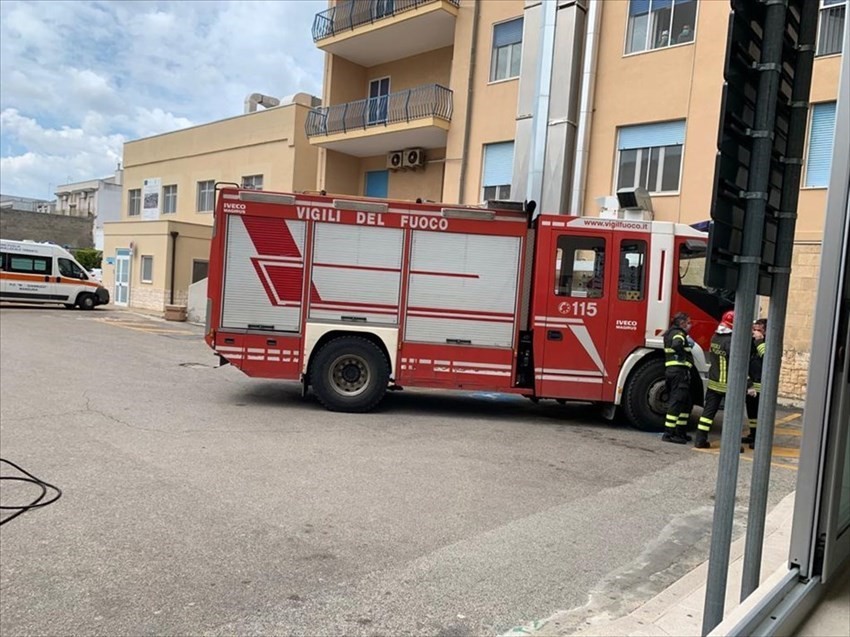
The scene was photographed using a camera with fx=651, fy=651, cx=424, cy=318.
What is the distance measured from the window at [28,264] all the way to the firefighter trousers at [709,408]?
26.0 meters

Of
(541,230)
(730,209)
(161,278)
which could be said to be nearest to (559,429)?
(541,230)

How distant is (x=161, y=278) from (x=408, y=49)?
47.9 ft

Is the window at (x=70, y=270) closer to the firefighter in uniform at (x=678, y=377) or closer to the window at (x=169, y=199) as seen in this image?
the window at (x=169, y=199)

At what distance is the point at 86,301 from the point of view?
27.2 meters

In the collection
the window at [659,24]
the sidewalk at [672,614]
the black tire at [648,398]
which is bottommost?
the sidewalk at [672,614]

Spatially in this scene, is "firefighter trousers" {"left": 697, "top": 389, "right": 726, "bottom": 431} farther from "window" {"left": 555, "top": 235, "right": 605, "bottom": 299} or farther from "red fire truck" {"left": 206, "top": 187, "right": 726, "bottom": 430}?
"window" {"left": 555, "top": 235, "right": 605, "bottom": 299}

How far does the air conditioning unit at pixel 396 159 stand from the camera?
2158 cm

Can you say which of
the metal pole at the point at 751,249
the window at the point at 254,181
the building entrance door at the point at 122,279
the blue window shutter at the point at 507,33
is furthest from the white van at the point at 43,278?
the metal pole at the point at 751,249

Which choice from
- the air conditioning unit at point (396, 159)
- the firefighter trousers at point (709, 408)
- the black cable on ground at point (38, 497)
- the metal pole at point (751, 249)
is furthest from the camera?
the air conditioning unit at point (396, 159)

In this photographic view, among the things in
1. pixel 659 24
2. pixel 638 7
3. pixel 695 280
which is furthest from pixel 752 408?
pixel 638 7

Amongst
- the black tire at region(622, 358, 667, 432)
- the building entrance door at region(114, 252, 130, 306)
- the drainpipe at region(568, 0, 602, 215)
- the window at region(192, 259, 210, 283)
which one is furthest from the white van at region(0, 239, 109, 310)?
the black tire at region(622, 358, 667, 432)

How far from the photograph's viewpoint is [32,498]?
529 cm

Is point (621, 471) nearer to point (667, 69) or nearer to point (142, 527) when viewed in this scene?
point (142, 527)

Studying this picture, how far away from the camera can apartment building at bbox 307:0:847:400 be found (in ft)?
42.1
